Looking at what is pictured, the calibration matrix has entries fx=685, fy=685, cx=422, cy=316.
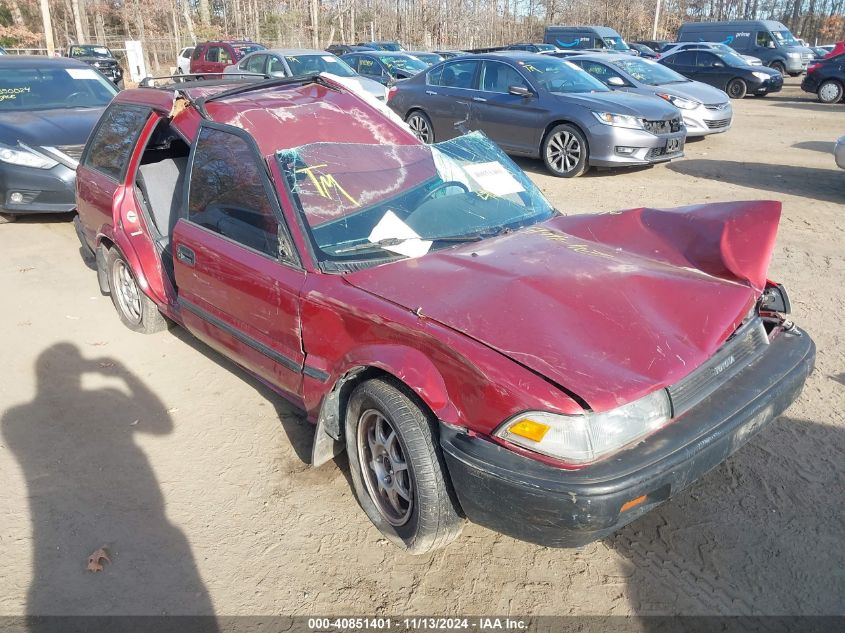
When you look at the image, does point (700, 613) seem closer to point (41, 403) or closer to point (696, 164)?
point (41, 403)

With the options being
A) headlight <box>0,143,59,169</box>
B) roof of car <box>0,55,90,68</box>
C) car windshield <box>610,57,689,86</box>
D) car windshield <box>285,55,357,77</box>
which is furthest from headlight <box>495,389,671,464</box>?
car windshield <box>285,55,357,77</box>

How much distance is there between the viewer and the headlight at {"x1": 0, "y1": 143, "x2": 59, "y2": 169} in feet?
23.8

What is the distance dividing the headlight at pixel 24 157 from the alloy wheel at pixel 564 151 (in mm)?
6230

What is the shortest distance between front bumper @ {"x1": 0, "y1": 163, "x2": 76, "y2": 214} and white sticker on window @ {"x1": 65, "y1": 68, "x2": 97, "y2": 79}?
2.07 metres

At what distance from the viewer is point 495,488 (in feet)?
7.66

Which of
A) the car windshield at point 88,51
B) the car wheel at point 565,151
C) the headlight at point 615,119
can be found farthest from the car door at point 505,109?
the car windshield at point 88,51

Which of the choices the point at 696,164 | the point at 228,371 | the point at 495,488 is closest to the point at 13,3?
the point at 696,164

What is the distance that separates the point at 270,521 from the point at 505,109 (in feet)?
26.6

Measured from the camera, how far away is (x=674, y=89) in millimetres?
11797

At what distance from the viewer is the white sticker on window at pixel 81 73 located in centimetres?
871

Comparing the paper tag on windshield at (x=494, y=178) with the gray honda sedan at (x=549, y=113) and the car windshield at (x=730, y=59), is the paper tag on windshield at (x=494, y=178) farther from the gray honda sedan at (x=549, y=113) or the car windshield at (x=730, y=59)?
the car windshield at (x=730, y=59)

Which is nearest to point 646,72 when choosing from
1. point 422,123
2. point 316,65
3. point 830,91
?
point 422,123

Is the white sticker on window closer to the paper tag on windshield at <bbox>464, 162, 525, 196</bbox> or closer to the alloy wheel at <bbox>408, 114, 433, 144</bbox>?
the alloy wheel at <bbox>408, 114, 433, 144</bbox>

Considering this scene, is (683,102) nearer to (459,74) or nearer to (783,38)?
(459,74)
